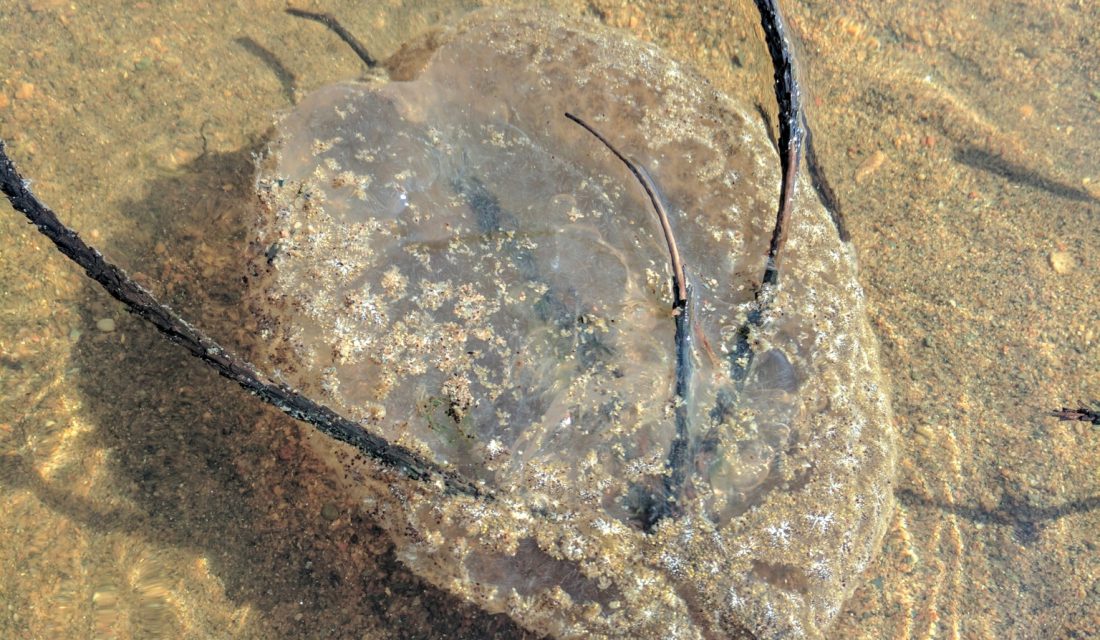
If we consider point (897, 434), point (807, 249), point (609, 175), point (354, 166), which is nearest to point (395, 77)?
point (354, 166)

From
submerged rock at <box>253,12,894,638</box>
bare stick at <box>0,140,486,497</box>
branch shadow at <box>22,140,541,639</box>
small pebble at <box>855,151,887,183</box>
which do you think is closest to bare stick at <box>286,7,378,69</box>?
submerged rock at <box>253,12,894,638</box>

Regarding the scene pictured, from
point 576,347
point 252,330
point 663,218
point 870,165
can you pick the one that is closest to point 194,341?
point 252,330

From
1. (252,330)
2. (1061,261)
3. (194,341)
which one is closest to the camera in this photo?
(194,341)

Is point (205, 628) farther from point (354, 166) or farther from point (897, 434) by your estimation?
point (897, 434)

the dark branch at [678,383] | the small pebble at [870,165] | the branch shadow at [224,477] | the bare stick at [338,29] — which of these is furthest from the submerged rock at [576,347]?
the small pebble at [870,165]

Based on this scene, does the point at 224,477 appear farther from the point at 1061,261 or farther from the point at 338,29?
the point at 1061,261

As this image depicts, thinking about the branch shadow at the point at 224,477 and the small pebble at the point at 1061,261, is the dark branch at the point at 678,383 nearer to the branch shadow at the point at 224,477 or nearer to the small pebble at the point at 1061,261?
the branch shadow at the point at 224,477
